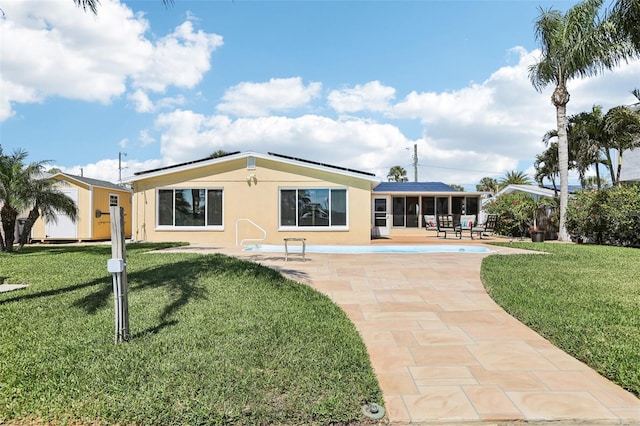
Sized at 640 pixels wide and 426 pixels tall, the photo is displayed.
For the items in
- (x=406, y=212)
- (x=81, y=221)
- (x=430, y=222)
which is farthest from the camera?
(x=406, y=212)

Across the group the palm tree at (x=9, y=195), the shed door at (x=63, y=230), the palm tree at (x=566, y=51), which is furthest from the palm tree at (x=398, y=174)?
the palm tree at (x=9, y=195)

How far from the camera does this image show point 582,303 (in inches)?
221

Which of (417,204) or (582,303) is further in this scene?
(417,204)

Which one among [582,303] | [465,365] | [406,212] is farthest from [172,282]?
[406,212]

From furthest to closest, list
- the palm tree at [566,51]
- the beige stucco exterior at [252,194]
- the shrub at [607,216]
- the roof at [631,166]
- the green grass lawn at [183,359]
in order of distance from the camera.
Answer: the roof at [631,166] < the beige stucco exterior at [252,194] < the palm tree at [566,51] < the shrub at [607,216] < the green grass lawn at [183,359]

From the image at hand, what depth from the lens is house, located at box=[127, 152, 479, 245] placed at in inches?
615

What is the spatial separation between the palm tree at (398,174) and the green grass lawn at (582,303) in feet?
146

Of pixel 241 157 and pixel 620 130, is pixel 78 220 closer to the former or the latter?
pixel 241 157

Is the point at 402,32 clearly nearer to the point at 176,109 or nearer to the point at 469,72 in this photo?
the point at 469,72

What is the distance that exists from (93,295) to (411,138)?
39.0 metres

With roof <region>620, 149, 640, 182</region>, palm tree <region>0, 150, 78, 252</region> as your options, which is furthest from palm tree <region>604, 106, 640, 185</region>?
palm tree <region>0, 150, 78, 252</region>

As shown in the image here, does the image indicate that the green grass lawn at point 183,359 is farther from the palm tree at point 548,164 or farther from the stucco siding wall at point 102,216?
the palm tree at point 548,164

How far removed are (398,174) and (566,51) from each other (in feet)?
127

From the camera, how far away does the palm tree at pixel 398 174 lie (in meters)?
54.2
